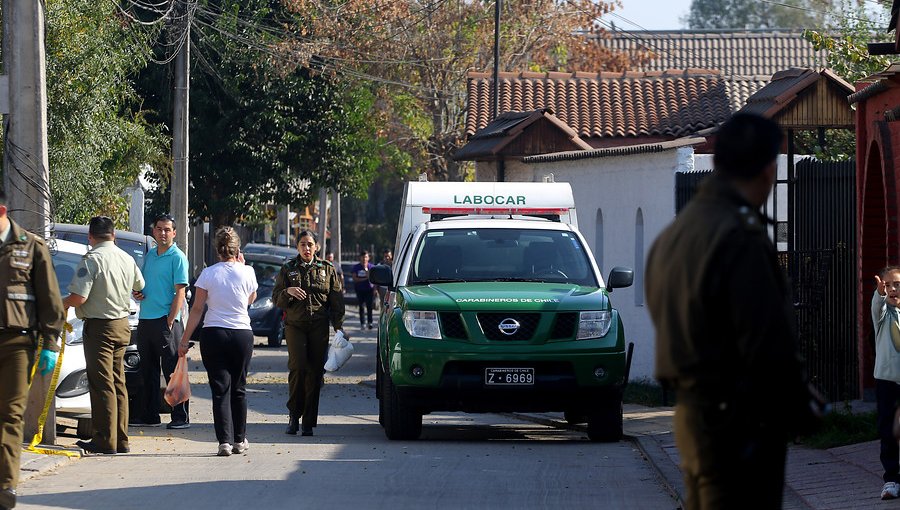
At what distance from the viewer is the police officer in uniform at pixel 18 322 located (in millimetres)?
8898

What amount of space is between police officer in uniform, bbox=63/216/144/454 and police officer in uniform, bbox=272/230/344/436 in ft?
5.96

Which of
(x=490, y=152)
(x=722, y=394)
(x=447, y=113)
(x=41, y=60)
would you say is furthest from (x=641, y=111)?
(x=722, y=394)

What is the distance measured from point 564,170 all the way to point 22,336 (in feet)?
53.8

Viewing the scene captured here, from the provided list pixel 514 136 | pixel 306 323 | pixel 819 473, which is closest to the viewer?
pixel 819 473

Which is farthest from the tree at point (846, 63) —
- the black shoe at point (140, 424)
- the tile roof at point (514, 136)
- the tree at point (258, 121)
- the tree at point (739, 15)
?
the tree at point (739, 15)

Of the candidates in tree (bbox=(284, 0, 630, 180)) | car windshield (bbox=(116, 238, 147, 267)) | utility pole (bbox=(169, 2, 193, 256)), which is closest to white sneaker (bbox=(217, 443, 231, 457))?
car windshield (bbox=(116, 238, 147, 267))

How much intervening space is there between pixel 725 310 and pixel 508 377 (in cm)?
753

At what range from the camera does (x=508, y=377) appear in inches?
494

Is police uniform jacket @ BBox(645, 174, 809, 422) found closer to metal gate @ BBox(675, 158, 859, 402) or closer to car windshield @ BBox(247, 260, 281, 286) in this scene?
metal gate @ BBox(675, 158, 859, 402)

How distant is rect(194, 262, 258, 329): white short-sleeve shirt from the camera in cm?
1184

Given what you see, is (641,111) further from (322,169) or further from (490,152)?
(322,169)

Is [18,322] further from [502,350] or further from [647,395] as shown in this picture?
[647,395]

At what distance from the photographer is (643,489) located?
405 inches

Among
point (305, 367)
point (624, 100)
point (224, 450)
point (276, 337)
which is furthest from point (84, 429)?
point (624, 100)
